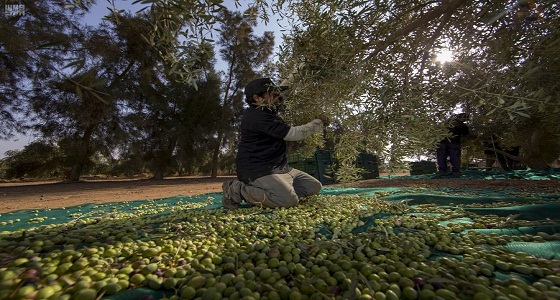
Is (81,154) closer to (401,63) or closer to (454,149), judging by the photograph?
(401,63)

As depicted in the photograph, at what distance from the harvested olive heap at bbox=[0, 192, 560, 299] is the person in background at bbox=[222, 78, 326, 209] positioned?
152 centimetres

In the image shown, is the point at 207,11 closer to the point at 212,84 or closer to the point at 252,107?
the point at 252,107

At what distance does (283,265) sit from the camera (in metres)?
1.64

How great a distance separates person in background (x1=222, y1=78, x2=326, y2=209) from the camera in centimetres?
373

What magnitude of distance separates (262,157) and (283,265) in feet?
8.38

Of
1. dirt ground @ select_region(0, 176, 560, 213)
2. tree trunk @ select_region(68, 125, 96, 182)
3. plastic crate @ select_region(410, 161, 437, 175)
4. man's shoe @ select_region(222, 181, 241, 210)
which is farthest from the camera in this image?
plastic crate @ select_region(410, 161, 437, 175)

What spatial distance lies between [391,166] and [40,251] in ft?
9.11

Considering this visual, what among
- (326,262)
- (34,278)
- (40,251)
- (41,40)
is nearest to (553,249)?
(326,262)

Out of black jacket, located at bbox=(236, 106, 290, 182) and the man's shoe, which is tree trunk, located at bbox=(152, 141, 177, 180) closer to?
the man's shoe

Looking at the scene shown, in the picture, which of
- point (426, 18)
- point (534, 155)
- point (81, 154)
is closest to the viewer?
point (426, 18)

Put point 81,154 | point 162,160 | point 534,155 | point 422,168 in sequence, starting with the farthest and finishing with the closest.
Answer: point 162,160, point 422,168, point 81,154, point 534,155

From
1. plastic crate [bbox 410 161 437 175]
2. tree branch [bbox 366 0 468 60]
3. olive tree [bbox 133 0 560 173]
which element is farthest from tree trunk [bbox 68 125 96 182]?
plastic crate [bbox 410 161 437 175]

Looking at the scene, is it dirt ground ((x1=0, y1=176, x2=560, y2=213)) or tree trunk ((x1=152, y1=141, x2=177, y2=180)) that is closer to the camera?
dirt ground ((x1=0, y1=176, x2=560, y2=213))

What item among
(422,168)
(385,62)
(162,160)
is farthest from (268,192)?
(162,160)
